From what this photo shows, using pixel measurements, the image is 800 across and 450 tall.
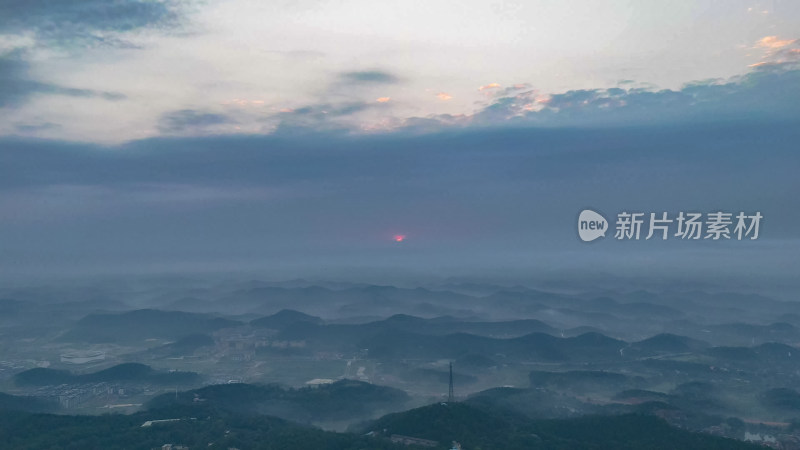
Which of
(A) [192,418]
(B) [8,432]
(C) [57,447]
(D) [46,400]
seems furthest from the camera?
(D) [46,400]

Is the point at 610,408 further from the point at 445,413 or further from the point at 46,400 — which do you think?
the point at 46,400

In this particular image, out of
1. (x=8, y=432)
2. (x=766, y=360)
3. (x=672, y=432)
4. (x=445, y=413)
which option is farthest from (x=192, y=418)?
(x=766, y=360)

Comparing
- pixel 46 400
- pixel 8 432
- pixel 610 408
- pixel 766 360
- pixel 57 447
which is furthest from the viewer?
pixel 766 360

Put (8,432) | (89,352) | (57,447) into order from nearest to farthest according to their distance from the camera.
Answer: (57,447) → (8,432) → (89,352)

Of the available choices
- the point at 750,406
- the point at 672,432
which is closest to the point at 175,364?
the point at 672,432

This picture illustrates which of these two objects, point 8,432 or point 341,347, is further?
point 341,347

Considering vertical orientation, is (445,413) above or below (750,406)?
above

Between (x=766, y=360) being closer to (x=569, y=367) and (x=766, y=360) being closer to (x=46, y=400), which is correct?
(x=569, y=367)

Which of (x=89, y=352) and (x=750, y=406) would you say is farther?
(x=89, y=352)

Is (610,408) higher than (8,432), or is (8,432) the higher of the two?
(8,432)
